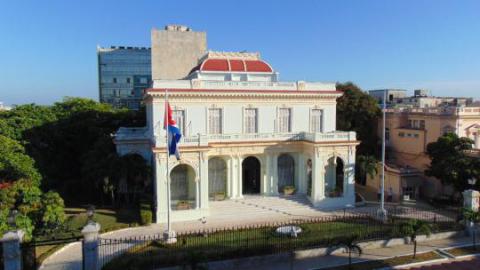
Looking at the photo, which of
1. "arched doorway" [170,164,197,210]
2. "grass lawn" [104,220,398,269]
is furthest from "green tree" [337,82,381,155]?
"arched doorway" [170,164,197,210]

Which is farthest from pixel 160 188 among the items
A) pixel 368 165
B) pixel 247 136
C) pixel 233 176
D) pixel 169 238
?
pixel 368 165

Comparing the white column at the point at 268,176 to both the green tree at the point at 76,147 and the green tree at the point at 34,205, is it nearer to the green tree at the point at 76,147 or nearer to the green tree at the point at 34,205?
the green tree at the point at 76,147

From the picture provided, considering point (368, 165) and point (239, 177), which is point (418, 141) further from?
point (239, 177)

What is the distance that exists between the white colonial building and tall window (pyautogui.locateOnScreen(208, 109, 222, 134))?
0.08m

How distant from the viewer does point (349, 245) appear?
15.9 meters

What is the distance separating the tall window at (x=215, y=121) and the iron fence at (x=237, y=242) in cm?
862

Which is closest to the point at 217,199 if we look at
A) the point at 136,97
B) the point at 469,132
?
the point at 469,132

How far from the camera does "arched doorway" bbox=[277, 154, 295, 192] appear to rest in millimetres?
28859

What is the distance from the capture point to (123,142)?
89.9 ft

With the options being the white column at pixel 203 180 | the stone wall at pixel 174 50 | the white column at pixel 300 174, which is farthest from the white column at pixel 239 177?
the stone wall at pixel 174 50

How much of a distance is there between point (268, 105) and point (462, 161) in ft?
46.5

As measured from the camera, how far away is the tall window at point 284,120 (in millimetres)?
28844

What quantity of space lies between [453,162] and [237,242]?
17606mm

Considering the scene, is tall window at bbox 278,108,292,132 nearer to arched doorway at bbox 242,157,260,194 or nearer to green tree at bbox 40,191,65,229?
arched doorway at bbox 242,157,260,194
